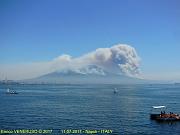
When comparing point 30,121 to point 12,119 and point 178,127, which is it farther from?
point 178,127

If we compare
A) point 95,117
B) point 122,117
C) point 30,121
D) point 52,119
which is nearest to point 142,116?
point 122,117

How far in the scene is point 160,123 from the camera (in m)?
89.8

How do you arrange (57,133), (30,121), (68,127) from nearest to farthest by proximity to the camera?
(57,133), (68,127), (30,121)

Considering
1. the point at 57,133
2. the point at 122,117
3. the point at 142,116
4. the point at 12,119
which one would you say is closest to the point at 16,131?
the point at 57,133

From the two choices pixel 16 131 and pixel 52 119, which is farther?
pixel 52 119

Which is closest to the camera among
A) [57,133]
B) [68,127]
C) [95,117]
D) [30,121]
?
[57,133]

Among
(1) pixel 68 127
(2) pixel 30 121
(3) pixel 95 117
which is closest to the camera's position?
(1) pixel 68 127

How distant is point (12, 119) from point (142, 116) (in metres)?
39.4

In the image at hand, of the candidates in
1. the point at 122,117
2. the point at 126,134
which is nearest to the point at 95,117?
the point at 122,117

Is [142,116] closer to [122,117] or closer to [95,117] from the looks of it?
[122,117]

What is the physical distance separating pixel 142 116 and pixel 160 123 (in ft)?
38.0

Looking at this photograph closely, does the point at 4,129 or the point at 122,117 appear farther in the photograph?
the point at 122,117

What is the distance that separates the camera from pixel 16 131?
74.4m

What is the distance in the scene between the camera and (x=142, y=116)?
10094 centimetres
